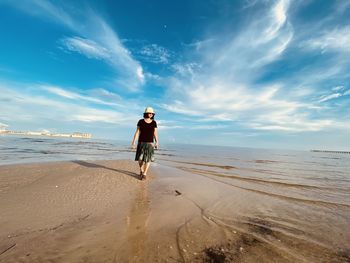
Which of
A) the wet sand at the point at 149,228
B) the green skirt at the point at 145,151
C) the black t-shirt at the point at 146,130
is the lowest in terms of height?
the wet sand at the point at 149,228

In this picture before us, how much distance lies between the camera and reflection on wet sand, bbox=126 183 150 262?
109 inches

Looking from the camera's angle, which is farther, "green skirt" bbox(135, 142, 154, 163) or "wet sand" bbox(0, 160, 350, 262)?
"green skirt" bbox(135, 142, 154, 163)

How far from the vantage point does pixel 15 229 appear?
334 cm

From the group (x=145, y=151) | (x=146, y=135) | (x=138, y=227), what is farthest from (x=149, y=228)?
(x=146, y=135)

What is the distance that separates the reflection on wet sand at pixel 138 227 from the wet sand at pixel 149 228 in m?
0.01

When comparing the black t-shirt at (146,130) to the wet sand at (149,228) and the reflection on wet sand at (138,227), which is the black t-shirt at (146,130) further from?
the reflection on wet sand at (138,227)

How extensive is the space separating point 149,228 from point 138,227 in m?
0.20

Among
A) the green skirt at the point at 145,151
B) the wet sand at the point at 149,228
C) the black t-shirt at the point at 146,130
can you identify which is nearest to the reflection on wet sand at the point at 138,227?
the wet sand at the point at 149,228

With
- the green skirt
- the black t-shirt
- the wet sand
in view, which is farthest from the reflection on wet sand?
the black t-shirt

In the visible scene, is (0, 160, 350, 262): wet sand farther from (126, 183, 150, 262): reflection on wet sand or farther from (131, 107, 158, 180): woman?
(131, 107, 158, 180): woman

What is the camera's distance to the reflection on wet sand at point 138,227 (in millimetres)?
2758

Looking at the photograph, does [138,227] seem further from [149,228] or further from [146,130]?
[146,130]

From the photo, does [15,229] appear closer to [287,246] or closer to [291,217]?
[287,246]

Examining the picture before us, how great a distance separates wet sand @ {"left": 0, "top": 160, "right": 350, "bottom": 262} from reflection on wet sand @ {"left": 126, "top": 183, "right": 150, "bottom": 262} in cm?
1
